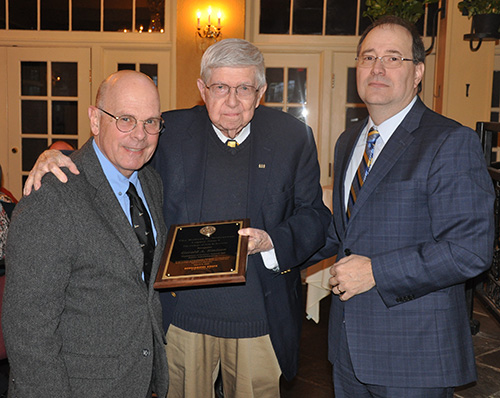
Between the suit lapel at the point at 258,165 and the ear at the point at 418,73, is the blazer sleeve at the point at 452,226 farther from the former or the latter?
the suit lapel at the point at 258,165

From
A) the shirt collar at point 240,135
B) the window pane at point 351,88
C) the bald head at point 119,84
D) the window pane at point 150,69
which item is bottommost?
the shirt collar at point 240,135

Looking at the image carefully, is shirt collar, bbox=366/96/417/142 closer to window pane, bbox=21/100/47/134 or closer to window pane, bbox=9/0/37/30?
window pane, bbox=21/100/47/134

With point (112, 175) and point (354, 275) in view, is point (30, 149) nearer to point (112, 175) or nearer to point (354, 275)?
point (112, 175)

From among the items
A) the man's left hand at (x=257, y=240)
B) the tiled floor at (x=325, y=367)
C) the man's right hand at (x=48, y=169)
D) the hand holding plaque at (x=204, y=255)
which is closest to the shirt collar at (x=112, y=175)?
the man's right hand at (x=48, y=169)

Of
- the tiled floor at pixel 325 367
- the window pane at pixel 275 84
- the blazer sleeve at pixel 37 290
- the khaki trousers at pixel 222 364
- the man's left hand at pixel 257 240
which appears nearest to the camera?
the blazer sleeve at pixel 37 290

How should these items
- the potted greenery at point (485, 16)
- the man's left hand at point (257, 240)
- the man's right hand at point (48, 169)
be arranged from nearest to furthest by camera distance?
the man's right hand at point (48, 169) < the man's left hand at point (257, 240) < the potted greenery at point (485, 16)

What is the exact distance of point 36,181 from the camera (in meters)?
1.76

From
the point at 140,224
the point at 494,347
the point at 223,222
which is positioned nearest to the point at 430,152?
the point at 223,222

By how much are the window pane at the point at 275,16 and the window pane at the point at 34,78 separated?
3.08 meters

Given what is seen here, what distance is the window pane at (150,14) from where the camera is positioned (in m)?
7.09

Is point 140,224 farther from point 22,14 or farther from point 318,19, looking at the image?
point 22,14

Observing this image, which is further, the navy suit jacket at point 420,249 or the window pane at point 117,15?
the window pane at point 117,15

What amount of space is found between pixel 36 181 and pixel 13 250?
241 mm

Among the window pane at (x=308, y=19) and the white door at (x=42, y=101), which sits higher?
the window pane at (x=308, y=19)
